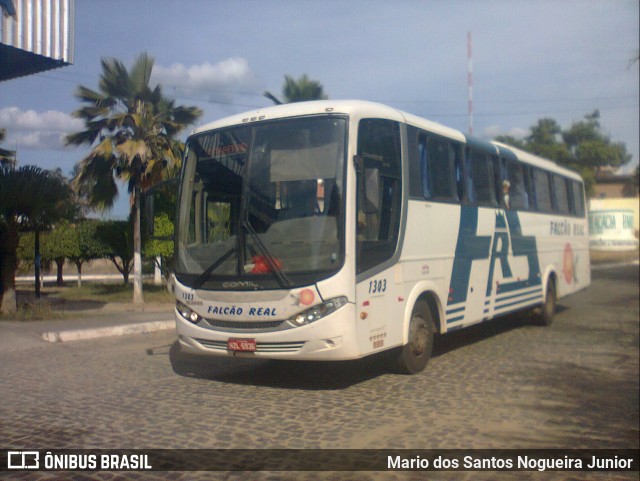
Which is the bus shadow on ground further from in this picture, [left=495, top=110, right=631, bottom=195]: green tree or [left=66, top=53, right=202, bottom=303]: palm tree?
[left=495, top=110, right=631, bottom=195]: green tree

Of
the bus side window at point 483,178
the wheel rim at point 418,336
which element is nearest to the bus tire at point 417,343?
the wheel rim at point 418,336

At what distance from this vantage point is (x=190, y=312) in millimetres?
8117

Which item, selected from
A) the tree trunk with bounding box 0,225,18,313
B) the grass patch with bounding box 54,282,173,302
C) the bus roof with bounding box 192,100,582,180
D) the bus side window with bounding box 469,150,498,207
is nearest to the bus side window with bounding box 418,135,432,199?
the bus roof with bounding box 192,100,582,180

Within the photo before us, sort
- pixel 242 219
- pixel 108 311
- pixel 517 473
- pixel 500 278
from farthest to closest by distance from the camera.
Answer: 1. pixel 108 311
2. pixel 500 278
3. pixel 242 219
4. pixel 517 473

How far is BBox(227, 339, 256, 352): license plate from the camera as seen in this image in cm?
757

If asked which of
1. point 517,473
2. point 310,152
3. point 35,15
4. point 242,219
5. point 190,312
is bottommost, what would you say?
point 517,473

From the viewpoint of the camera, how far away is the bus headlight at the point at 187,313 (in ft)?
26.4

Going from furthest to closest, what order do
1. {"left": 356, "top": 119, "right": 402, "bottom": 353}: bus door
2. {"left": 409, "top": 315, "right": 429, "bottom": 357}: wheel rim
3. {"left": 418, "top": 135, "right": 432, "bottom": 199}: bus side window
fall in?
{"left": 418, "top": 135, "right": 432, "bottom": 199}: bus side window
{"left": 409, "top": 315, "right": 429, "bottom": 357}: wheel rim
{"left": 356, "top": 119, "right": 402, "bottom": 353}: bus door

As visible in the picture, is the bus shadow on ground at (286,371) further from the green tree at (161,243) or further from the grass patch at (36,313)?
the green tree at (161,243)

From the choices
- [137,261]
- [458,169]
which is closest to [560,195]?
[458,169]

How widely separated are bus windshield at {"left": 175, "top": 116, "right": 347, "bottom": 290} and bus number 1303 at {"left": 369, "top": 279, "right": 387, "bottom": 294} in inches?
26.3

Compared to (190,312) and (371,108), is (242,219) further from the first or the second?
(371,108)

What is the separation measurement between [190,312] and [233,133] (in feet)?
7.42

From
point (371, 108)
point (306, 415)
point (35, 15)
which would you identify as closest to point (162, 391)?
→ point (306, 415)
